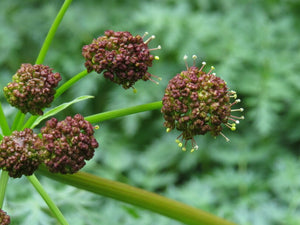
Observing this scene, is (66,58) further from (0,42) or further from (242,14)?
(242,14)

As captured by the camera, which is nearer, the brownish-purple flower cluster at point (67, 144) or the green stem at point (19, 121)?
the brownish-purple flower cluster at point (67, 144)

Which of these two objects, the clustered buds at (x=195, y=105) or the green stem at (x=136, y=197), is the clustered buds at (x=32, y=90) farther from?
the clustered buds at (x=195, y=105)

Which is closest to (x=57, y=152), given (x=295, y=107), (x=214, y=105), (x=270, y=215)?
(x=214, y=105)

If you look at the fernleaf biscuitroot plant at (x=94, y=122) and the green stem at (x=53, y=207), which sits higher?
the fernleaf biscuitroot plant at (x=94, y=122)

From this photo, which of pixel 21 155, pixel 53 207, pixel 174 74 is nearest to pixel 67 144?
pixel 21 155

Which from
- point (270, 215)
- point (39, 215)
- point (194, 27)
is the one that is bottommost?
point (39, 215)

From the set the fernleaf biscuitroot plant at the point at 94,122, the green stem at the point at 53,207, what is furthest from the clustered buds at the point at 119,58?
the green stem at the point at 53,207

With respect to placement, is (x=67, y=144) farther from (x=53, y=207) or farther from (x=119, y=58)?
(x=119, y=58)

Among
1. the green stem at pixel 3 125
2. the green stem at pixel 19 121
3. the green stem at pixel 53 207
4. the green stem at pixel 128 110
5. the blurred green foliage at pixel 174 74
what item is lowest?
the green stem at pixel 53 207
